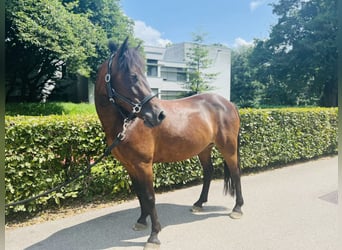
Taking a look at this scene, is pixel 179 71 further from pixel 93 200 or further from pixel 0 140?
pixel 0 140

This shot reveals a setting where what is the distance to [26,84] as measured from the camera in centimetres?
1683

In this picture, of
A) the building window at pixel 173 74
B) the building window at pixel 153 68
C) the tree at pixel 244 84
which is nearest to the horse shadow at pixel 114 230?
the building window at pixel 153 68

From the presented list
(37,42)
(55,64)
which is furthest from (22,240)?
(55,64)

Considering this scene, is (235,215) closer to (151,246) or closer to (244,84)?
(151,246)

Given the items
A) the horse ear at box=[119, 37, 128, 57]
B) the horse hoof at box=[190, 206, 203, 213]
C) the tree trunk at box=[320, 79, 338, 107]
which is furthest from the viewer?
the tree trunk at box=[320, 79, 338, 107]

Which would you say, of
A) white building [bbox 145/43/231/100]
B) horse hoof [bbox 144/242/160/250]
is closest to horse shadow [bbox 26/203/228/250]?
horse hoof [bbox 144/242/160/250]

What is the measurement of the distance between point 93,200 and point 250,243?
2.39m

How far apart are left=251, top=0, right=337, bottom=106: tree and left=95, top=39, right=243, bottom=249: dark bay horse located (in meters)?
18.2

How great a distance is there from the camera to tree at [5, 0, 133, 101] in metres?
10.7

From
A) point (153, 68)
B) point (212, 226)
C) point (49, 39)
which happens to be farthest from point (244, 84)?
point (212, 226)

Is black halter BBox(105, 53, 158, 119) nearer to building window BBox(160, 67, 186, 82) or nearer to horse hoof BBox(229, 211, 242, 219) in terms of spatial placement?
horse hoof BBox(229, 211, 242, 219)

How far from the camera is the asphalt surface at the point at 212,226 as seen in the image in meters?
2.71

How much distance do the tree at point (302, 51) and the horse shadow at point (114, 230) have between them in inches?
732

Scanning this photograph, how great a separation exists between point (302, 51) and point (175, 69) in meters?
14.7
